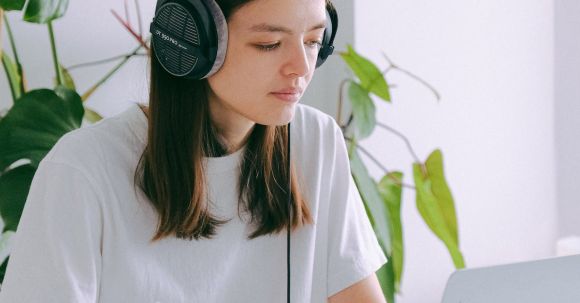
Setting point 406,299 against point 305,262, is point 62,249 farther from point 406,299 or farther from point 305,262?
point 406,299

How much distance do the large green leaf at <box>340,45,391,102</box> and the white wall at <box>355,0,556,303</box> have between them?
32 cm

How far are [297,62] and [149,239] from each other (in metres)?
0.30

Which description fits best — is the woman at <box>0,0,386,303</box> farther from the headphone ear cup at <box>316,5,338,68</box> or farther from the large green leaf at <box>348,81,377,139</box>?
the large green leaf at <box>348,81,377,139</box>

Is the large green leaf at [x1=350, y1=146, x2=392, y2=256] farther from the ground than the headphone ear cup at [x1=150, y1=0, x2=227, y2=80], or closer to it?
closer to it

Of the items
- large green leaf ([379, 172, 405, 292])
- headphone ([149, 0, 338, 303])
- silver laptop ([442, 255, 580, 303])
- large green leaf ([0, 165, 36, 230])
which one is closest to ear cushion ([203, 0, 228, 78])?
headphone ([149, 0, 338, 303])

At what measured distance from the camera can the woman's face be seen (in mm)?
1048

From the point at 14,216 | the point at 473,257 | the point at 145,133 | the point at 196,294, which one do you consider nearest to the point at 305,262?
the point at 196,294

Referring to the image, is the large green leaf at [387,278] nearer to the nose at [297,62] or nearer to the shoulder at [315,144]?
the shoulder at [315,144]

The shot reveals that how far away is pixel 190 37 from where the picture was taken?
1.04 metres

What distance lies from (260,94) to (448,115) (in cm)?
141

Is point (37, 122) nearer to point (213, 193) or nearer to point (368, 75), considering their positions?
point (213, 193)

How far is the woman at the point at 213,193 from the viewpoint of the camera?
1.05 meters

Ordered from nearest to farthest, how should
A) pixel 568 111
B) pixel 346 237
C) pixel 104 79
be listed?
1. pixel 346 237
2. pixel 104 79
3. pixel 568 111

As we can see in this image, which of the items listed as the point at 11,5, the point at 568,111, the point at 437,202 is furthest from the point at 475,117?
the point at 11,5
